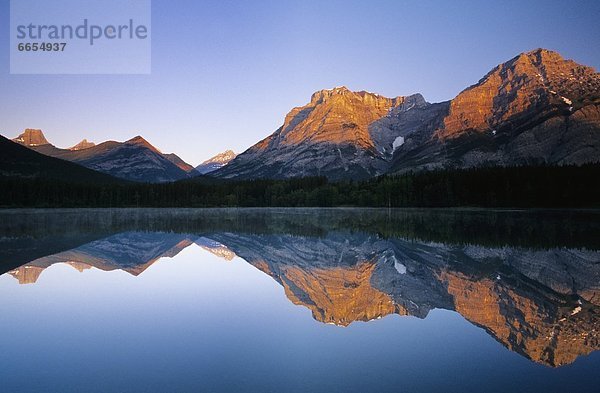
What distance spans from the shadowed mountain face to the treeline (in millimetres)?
81014

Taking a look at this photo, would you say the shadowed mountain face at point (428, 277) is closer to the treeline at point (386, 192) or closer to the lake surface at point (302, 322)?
the lake surface at point (302, 322)

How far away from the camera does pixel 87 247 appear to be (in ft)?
136

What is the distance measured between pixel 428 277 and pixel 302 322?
37.8 feet

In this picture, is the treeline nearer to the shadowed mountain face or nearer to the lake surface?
the shadowed mountain face

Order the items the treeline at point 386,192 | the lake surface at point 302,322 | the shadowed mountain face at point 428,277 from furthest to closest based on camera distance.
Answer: the treeline at point 386,192, the shadowed mountain face at point 428,277, the lake surface at point 302,322

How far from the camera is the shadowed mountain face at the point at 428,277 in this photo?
16531mm

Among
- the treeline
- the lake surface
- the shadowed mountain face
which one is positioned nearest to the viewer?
the lake surface

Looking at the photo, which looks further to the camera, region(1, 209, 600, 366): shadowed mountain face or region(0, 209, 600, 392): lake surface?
region(1, 209, 600, 366): shadowed mountain face

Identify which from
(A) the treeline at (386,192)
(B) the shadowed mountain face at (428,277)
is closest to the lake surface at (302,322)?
(B) the shadowed mountain face at (428,277)

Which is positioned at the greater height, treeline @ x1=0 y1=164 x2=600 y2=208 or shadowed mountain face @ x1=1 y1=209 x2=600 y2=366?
treeline @ x1=0 y1=164 x2=600 y2=208

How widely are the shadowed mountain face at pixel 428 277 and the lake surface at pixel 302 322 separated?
13 centimetres

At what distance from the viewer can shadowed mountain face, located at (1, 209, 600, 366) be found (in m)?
16.5

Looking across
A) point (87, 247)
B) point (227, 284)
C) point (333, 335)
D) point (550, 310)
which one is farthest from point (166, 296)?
point (87, 247)

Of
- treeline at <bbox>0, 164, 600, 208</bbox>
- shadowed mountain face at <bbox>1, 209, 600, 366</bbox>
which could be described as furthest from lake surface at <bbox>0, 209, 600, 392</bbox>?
treeline at <bbox>0, 164, 600, 208</bbox>
